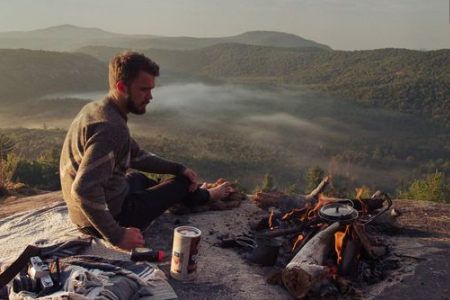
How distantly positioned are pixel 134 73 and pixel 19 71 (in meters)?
96.3

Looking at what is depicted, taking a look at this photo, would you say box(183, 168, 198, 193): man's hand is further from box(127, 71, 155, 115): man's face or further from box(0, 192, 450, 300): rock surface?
box(127, 71, 155, 115): man's face

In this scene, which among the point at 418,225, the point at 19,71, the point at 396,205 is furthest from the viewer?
the point at 19,71

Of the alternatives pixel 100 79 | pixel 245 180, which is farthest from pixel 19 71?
pixel 245 180

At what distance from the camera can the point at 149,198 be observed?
391cm

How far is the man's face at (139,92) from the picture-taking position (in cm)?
320

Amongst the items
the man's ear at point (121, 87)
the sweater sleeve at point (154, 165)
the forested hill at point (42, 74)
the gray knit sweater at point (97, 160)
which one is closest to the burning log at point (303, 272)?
the gray knit sweater at point (97, 160)

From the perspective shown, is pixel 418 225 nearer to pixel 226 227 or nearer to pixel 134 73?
pixel 226 227

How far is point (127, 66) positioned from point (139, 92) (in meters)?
0.21

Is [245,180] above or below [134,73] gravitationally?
below

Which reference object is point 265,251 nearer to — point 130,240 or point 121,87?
point 130,240

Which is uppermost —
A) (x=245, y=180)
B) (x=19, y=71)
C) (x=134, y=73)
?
(x=134, y=73)

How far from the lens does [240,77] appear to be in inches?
5295

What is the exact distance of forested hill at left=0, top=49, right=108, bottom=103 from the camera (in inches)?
3371

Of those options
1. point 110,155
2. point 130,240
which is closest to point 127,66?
point 110,155
